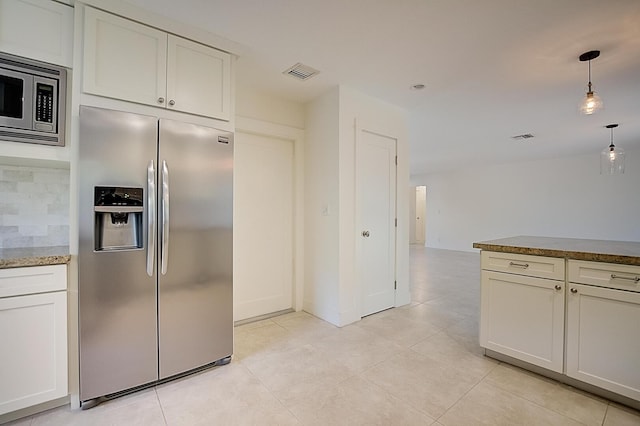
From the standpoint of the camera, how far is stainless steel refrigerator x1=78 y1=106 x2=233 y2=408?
1.74 m

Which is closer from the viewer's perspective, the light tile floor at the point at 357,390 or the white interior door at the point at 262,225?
the light tile floor at the point at 357,390

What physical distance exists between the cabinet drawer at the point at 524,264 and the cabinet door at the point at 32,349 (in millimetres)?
2987

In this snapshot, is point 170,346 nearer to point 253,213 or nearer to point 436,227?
point 253,213

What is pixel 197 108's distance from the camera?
84.6 inches

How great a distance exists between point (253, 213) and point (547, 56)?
3.13m

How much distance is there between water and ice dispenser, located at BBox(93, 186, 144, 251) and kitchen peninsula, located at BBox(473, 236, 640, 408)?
261cm

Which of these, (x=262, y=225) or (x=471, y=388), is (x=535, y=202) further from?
(x=262, y=225)

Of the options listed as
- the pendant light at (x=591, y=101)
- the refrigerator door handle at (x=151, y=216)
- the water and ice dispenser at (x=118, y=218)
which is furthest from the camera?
the pendant light at (x=591, y=101)

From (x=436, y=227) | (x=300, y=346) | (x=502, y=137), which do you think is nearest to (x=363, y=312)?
(x=300, y=346)

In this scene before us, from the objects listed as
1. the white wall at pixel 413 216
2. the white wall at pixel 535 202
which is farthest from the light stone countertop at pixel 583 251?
the white wall at pixel 413 216

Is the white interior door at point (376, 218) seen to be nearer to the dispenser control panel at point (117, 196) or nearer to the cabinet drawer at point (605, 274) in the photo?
the cabinet drawer at point (605, 274)

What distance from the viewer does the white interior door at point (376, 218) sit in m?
3.24

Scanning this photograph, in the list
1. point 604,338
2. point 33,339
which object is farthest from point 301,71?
point 604,338

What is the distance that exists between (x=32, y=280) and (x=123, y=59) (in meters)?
1.45
